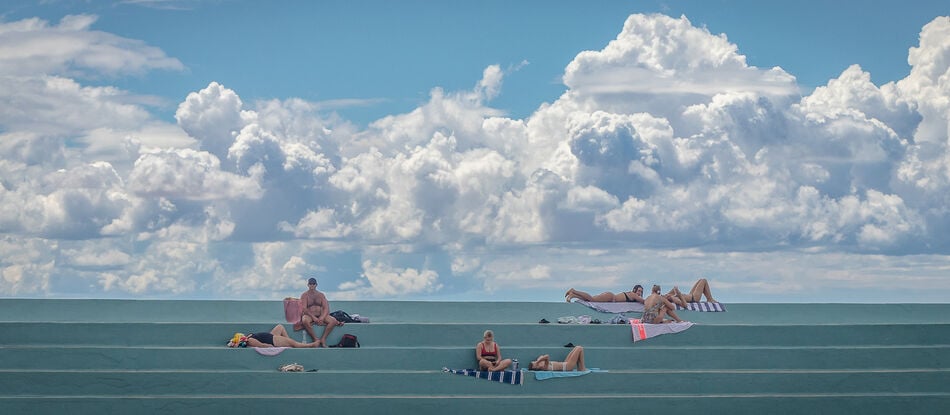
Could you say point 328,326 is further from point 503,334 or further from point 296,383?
point 503,334

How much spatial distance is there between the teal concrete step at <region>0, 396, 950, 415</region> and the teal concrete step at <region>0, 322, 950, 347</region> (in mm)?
1278

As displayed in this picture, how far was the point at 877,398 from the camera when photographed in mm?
18172

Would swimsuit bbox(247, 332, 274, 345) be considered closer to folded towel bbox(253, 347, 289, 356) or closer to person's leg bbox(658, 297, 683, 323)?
folded towel bbox(253, 347, 289, 356)

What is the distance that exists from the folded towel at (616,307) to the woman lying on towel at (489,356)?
10.5ft

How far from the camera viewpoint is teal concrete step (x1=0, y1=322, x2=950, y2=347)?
18312mm

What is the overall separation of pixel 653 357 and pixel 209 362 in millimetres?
6355

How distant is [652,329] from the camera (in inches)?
747

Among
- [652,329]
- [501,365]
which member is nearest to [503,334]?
[501,365]

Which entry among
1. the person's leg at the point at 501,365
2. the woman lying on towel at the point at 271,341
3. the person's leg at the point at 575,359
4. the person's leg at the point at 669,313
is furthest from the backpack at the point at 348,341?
the person's leg at the point at 669,313

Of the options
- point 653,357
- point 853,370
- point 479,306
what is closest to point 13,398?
point 479,306

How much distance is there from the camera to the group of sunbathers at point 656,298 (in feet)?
63.4

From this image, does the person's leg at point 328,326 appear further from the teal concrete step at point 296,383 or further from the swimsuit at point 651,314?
the swimsuit at point 651,314

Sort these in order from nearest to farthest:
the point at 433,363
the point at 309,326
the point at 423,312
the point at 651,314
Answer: the point at 433,363, the point at 309,326, the point at 651,314, the point at 423,312

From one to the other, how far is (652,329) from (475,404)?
127 inches
